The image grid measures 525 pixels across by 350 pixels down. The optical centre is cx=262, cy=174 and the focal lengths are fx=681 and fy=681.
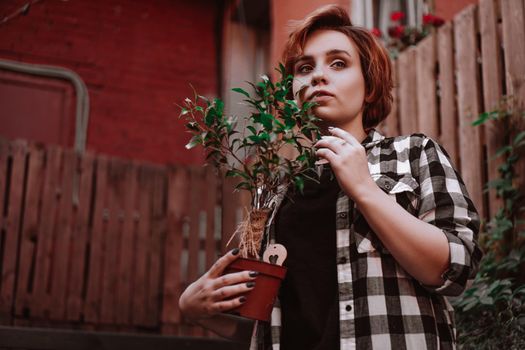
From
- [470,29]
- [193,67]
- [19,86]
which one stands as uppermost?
[193,67]

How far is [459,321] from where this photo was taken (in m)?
3.43

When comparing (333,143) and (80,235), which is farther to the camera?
(80,235)

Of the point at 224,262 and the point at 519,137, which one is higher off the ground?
the point at 519,137

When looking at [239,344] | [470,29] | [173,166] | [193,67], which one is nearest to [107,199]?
[173,166]

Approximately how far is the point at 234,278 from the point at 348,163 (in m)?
0.47

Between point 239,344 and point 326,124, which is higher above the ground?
point 326,124

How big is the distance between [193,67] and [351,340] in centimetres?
793

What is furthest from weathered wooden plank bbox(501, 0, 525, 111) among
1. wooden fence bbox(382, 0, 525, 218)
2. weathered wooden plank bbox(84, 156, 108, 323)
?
weathered wooden plank bbox(84, 156, 108, 323)

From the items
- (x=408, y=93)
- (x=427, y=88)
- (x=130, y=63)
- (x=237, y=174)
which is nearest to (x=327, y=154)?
(x=237, y=174)

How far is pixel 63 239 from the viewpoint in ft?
21.3

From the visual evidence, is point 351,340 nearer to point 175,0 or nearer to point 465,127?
point 465,127

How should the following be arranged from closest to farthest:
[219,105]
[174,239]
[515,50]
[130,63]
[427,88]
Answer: [219,105] < [515,50] < [427,88] < [174,239] < [130,63]

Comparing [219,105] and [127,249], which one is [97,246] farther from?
[219,105]

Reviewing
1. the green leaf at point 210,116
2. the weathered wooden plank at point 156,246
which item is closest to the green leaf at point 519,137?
the green leaf at point 210,116
